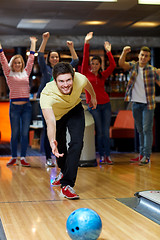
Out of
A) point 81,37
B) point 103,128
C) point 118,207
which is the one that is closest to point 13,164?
point 103,128

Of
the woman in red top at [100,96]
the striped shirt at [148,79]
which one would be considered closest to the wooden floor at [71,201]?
the woman in red top at [100,96]

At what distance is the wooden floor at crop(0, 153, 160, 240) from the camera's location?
2.44m

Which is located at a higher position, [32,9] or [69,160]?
[32,9]

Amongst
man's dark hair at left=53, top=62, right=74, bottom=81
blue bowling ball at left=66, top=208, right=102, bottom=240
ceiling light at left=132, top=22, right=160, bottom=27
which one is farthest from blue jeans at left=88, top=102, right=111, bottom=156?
ceiling light at left=132, top=22, right=160, bottom=27

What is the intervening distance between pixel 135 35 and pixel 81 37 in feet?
4.56

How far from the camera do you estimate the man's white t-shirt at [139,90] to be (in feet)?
17.2

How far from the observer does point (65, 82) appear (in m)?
3.12

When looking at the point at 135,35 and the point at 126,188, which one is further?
the point at 135,35

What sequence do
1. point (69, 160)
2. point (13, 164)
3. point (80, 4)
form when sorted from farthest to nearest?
point (80, 4)
point (13, 164)
point (69, 160)

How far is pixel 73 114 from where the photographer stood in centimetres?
351

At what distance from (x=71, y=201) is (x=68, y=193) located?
115 millimetres

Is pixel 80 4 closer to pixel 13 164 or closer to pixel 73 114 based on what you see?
pixel 13 164

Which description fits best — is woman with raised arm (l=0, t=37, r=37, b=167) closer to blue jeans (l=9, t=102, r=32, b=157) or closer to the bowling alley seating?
blue jeans (l=9, t=102, r=32, b=157)

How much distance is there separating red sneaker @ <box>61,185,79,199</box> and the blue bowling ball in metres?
1.17
